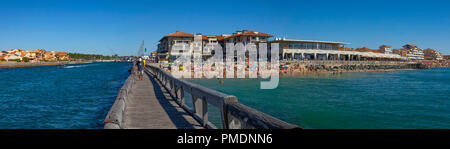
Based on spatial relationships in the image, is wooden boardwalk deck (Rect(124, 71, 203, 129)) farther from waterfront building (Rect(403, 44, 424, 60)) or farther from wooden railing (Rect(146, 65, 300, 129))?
waterfront building (Rect(403, 44, 424, 60))

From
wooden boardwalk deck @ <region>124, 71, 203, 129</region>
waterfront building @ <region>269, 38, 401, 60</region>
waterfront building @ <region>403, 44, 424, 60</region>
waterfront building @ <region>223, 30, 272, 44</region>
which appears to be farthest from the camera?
waterfront building @ <region>403, 44, 424, 60</region>

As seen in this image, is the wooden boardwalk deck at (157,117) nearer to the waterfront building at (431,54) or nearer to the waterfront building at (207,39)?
the waterfront building at (207,39)

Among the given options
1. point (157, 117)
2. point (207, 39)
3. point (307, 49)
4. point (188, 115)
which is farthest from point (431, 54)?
point (157, 117)

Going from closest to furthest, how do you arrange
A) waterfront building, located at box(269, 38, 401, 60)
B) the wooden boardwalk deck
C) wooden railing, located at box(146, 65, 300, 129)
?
wooden railing, located at box(146, 65, 300, 129)
the wooden boardwalk deck
waterfront building, located at box(269, 38, 401, 60)

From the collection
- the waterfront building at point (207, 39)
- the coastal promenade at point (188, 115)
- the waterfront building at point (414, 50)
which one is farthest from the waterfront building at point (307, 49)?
the waterfront building at point (414, 50)

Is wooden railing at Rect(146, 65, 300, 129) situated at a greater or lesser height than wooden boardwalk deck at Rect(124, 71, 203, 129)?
greater

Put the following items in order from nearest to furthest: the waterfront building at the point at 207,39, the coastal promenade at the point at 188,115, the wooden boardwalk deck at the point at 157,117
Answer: the coastal promenade at the point at 188,115
the wooden boardwalk deck at the point at 157,117
the waterfront building at the point at 207,39

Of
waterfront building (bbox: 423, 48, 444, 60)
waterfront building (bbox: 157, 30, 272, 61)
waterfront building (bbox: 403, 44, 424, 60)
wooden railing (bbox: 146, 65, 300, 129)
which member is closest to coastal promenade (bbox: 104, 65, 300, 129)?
wooden railing (bbox: 146, 65, 300, 129)

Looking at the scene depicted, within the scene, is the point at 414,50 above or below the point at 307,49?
above

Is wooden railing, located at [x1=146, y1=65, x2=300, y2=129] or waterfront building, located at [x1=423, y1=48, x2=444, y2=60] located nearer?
wooden railing, located at [x1=146, y1=65, x2=300, y2=129]

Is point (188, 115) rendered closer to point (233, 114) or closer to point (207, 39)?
point (233, 114)

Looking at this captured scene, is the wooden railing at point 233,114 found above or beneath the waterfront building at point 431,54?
beneath
